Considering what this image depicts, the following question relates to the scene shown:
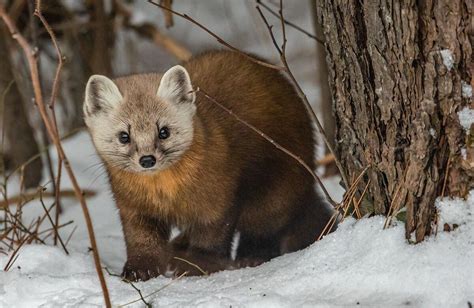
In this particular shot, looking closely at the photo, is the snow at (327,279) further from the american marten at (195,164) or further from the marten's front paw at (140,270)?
the american marten at (195,164)

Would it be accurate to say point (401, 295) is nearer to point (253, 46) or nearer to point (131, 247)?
point (131, 247)

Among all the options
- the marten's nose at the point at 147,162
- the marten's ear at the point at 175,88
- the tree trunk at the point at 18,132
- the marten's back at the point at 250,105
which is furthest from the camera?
the tree trunk at the point at 18,132

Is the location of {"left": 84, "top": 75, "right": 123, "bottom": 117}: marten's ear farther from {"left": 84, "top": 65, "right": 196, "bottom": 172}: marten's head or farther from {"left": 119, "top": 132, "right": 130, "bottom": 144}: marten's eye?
{"left": 119, "top": 132, "right": 130, "bottom": 144}: marten's eye

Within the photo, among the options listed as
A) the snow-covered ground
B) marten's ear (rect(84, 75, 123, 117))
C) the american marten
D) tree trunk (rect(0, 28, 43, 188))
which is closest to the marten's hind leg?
the american marten

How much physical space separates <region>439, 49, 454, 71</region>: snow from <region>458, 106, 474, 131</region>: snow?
0.17 metres

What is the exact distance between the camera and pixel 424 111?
3.21 m

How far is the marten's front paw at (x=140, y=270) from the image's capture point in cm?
419

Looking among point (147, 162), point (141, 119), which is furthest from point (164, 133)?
point (147, 162)

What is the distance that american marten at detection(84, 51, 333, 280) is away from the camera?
4262 mm

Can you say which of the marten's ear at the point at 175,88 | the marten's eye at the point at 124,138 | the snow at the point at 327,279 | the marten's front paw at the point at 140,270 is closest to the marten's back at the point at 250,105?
the marten's ear at the point at 175,88

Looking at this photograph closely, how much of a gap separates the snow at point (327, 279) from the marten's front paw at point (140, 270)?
178mm

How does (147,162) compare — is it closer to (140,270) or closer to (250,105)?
(140,270)

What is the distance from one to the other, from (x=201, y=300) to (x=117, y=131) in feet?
3.96

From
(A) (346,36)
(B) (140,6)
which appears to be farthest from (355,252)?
(B) (140,6)
